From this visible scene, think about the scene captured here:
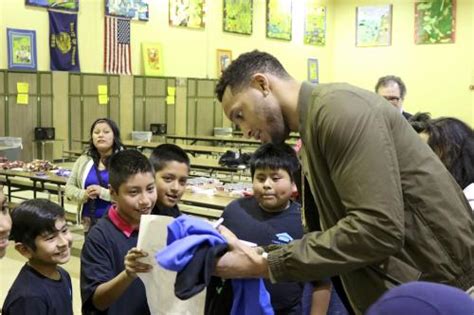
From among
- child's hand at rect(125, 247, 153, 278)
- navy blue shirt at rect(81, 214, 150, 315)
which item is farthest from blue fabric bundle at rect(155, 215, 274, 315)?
navy blue shirt at rect(81, 214, 150, 315)

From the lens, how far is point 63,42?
14.4 metres

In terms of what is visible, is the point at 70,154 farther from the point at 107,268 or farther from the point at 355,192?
the point at 355,192

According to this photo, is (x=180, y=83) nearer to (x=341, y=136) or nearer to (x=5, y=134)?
(x=5, y=134)

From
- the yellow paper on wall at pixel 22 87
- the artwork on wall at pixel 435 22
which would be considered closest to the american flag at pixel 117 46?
the yellow paper on wall at pixel 22 87

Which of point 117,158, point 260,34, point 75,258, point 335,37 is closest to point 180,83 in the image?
point 260,34

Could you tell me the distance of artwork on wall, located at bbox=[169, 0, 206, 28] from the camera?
16875 millimetres

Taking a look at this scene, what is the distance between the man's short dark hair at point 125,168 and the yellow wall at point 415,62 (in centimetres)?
1804

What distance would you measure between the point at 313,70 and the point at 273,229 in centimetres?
1949

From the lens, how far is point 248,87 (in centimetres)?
183

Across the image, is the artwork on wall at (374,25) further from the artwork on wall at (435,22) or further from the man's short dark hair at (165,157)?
the man's short dark hair at (165,157)

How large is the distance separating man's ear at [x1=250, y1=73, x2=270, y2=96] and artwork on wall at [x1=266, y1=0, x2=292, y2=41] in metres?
18.4

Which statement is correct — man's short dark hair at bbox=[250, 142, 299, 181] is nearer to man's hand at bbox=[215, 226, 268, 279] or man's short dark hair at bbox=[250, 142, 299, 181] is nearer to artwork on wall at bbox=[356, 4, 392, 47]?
man's hand at bbox=[215, 226, 268, 279]

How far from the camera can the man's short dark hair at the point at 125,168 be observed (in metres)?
2.85

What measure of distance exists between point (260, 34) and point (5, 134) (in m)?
9.15
